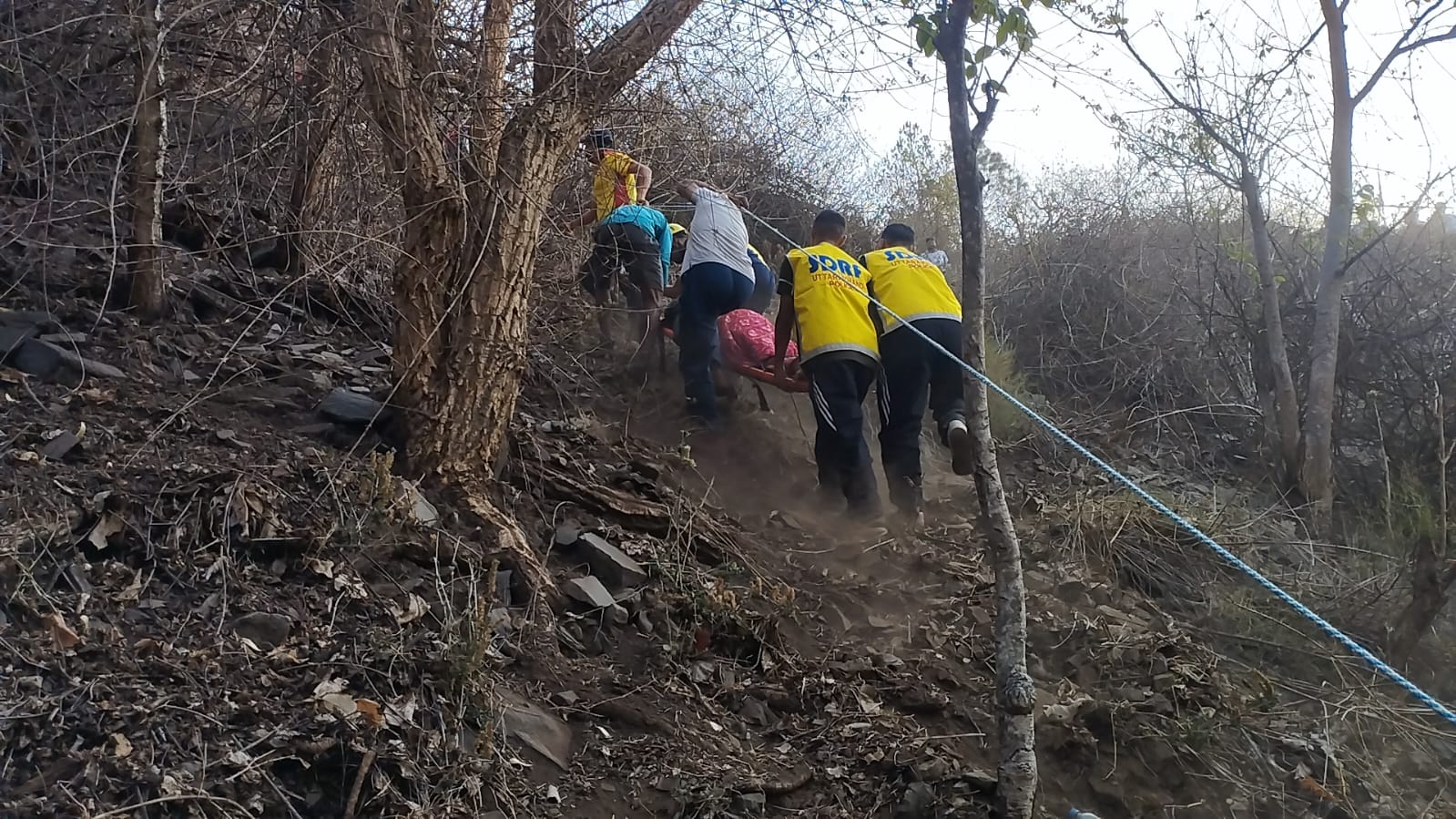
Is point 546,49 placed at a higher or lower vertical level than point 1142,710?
higher

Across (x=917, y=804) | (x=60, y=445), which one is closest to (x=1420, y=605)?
(x=917, y=804)

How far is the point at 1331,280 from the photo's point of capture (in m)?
6.43

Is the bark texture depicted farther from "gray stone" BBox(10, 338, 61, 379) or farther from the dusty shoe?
the dusty shoe

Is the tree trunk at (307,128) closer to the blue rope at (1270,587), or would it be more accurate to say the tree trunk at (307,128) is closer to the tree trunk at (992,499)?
the tree trunk at (992,499)

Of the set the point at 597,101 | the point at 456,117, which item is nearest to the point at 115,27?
the point at 456,117

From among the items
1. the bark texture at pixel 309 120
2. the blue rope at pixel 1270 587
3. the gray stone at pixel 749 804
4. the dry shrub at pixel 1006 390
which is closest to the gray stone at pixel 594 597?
the gray stone at pixel 749 804

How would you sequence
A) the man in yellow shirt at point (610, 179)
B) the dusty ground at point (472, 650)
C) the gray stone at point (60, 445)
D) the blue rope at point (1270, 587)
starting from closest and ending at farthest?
the blue rope at point (1270, 587)
the dusty ground at point (472, 650)
the gray stone at point (60, 445)
the man in yellow shirt at point (610, 179)

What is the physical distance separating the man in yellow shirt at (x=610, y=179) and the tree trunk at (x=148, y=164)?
175cm

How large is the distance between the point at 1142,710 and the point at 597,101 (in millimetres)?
Answer: 3156

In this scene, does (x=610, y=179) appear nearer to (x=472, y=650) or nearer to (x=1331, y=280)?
(x=472, y=650)

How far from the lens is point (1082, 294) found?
31.2 ft

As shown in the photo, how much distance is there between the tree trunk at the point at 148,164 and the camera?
3963 mm

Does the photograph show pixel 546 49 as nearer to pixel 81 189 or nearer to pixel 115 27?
pixel 115 27

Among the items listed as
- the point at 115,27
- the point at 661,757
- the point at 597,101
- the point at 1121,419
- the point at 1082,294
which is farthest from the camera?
the point at 1082,294
